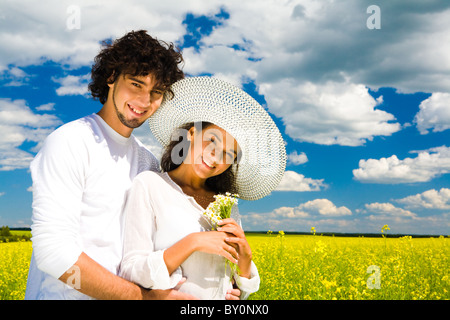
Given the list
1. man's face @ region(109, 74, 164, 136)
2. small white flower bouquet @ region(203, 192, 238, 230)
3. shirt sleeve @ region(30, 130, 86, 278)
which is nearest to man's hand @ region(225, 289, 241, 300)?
small white flower bouquet @ region(203, 192, 238, 230)

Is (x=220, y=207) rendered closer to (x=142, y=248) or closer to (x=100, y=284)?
(x=142, y=248)

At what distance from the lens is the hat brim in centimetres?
280

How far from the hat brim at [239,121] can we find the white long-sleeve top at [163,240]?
0.64m

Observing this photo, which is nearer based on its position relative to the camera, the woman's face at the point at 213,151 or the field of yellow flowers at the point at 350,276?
the woman's face at the point at 213,151

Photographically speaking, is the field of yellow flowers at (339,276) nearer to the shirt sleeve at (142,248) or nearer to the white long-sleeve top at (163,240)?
the white long-sleeve top at (163,240)

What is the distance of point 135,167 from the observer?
2875mm

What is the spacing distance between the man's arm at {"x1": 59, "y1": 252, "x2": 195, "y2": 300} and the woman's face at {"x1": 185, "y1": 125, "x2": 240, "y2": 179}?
860 mm

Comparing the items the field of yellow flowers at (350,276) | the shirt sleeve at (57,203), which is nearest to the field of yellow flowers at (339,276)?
the field of yellow flowers at (350,276)

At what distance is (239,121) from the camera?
278cm

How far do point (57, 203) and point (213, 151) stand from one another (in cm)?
107

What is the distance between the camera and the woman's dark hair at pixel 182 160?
3.09 metres

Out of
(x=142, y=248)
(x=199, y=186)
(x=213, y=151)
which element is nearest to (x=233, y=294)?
(x=142, y=248)
